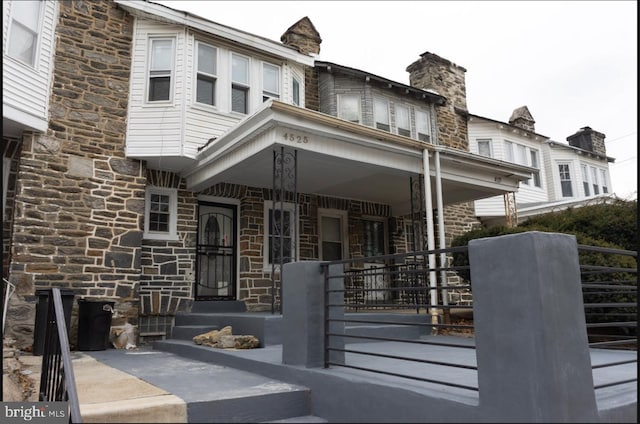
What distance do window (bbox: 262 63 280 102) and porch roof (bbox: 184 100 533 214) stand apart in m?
2.04

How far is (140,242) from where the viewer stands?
8086 millimetres

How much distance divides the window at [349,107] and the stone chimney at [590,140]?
1376 cm

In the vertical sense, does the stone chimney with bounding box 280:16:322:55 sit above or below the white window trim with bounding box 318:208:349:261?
above

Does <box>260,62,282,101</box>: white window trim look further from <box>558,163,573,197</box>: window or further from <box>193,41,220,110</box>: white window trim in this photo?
<box>558,163,573,197</box>: window

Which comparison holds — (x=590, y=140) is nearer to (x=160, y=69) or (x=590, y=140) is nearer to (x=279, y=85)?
(x=279, y=85)

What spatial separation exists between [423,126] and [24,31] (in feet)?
31.4

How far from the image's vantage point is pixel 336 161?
7691 millimetres

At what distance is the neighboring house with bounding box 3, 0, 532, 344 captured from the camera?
718cm

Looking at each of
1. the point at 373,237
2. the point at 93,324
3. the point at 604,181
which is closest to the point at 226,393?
the point at 93,324

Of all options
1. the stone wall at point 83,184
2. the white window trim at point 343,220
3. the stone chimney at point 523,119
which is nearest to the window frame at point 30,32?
the stone wall at point 83,184

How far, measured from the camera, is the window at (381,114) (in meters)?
12.1

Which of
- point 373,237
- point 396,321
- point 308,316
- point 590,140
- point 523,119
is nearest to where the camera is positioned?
point 308,316

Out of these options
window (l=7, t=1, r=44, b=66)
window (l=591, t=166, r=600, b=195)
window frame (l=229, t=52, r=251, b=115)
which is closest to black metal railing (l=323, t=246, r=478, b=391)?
window frame (l=229, t=52, r=251, b=115)

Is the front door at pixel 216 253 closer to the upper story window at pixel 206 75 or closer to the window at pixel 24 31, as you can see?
the upper story window at pixel 206 75
